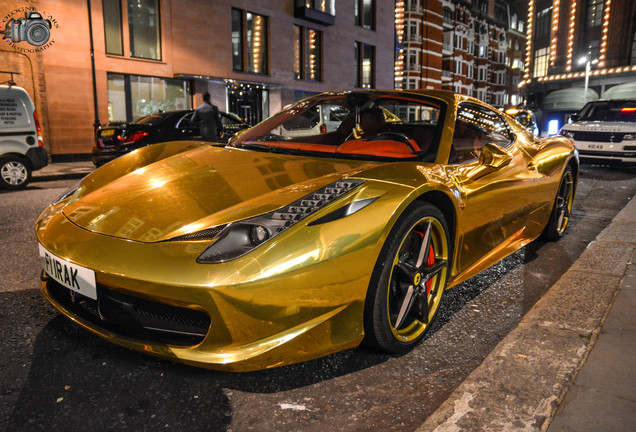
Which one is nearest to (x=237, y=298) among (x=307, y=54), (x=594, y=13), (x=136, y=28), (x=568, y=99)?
(x=136, y=28)

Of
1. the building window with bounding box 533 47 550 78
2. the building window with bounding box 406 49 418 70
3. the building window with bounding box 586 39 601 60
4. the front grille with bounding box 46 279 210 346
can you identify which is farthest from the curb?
the building window with bounding box 533 47 550 78

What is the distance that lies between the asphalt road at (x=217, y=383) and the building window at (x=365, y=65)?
2514 centimetres

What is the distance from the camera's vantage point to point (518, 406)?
187 cm

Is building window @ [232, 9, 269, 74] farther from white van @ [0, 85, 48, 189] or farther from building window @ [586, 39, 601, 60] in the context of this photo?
building window @ [586, 39, 601, 60]

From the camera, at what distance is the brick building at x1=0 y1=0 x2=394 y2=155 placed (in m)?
14.0

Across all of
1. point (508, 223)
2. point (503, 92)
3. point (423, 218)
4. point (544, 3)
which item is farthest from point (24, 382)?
point (503, 92)

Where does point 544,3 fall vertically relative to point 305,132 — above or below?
above

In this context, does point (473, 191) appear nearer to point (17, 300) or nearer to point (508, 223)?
point (508, 223)

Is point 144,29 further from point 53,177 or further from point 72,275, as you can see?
point 72,275

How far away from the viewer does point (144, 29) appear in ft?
53.5

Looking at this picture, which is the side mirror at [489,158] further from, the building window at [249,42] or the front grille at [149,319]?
the building window at [249,42]

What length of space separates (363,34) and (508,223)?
82.5ft

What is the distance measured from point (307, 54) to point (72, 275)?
2250 cm

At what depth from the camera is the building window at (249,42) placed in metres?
19.5
